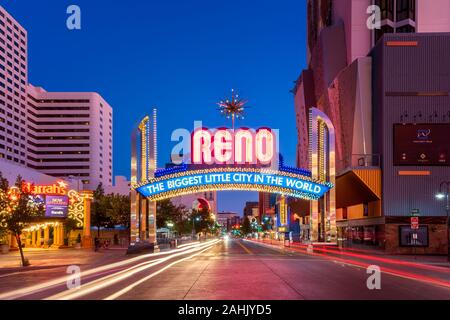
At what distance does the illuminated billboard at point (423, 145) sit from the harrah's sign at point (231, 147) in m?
12.4

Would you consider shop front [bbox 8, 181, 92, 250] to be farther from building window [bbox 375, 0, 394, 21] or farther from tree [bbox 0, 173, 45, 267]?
building window [bbox 375, 0, 394, 21]

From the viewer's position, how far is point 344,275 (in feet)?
80.8

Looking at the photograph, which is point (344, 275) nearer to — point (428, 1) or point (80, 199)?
point (80, 199)

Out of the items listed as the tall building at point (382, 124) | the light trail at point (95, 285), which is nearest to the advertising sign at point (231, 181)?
the tall building at point (382, 124)

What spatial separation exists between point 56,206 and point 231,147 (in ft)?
78.8

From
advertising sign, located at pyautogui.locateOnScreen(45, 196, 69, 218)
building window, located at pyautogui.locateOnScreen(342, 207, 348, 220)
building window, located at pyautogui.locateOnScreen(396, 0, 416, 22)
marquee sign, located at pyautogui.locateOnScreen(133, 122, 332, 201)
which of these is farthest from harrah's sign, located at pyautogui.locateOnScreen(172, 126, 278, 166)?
building window, located at pyautogui.locateOnScreen(396, 0, 416, 22)

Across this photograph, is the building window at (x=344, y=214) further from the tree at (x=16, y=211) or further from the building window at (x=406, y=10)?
the tree at (x=16, y=211)

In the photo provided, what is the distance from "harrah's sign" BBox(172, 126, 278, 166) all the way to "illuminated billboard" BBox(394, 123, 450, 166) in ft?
40.8

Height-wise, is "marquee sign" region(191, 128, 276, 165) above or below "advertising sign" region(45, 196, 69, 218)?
above

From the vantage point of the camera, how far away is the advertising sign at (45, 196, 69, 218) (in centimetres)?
5912

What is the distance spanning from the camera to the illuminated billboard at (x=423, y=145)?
49.8 meters

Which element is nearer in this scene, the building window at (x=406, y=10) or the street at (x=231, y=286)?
the street at (x=231, y=286)

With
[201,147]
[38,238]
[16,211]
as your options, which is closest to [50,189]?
[38,238]
